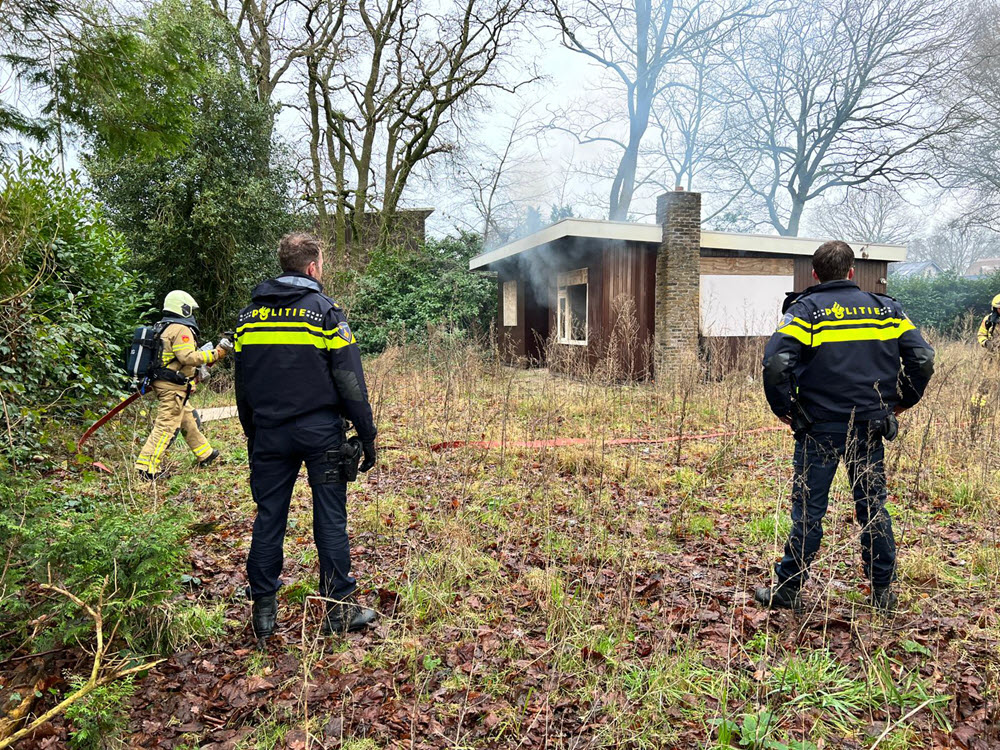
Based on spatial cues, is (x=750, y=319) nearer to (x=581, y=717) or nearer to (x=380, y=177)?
(x=581, y=717)

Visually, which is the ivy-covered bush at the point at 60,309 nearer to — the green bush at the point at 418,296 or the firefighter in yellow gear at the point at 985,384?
the firefighter in yellow gear at the point at 985,384

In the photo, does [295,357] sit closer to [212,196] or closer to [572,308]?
[572,308]

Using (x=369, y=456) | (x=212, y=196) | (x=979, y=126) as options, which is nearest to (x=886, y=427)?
(x=369, y=456)

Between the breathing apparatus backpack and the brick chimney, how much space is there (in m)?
8.69

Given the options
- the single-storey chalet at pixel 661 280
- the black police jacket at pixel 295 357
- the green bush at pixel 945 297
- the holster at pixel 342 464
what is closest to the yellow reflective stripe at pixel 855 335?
the black police jacket at pixel 295 357

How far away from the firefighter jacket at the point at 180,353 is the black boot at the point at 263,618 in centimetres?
320

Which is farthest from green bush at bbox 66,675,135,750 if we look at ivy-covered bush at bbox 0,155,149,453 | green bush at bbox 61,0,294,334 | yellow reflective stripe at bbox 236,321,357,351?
green bush at bbox 61,0,294,334

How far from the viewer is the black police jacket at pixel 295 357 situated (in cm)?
274

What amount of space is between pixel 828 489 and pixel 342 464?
2.48 meters

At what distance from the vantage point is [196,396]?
10484 mm

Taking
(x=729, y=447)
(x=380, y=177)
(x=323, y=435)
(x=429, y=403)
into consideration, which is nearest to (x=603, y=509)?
(x=729, y=447)

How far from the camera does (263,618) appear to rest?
111 inches

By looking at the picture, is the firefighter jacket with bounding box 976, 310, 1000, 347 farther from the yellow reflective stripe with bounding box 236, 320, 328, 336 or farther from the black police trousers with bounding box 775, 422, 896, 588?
the yellow reflective stripe with bounding box 236, 320, 328, 336

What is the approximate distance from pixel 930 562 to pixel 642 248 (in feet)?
29.6
